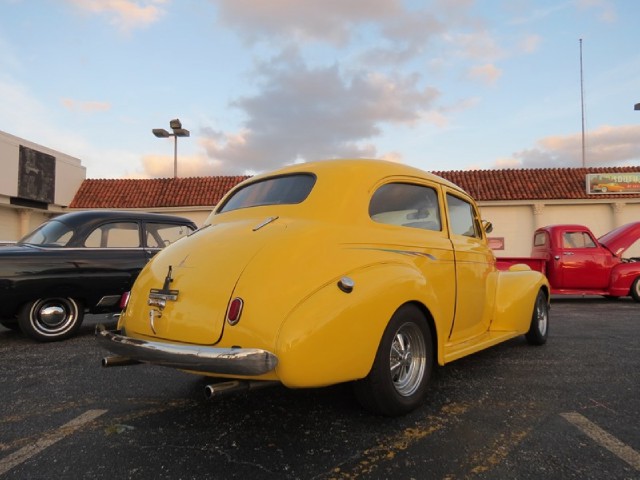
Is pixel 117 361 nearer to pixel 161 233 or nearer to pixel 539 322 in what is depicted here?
pixel 161 233

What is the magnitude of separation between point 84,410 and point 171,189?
19563mm

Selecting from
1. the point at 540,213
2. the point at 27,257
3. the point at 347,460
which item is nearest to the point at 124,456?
the point at 347,460

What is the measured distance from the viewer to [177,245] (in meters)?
3.50

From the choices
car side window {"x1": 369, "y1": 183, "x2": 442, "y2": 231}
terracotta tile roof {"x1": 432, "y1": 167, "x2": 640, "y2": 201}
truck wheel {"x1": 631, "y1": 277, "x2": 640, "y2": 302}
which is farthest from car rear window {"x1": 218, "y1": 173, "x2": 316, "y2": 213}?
terracotta tile roof {"x1": 432, "y1": 167, "x2": 640, "y2": 201}

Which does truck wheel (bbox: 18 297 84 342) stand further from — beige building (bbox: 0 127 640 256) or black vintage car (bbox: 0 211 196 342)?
beige building (bbox: 0 127 640 256)

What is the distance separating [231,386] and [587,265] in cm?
1012

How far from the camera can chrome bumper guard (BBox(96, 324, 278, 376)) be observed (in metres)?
2.43

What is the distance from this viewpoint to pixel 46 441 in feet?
9.14

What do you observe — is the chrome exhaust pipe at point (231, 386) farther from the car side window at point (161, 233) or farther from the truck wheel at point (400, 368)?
the car side window at point (161, 233)

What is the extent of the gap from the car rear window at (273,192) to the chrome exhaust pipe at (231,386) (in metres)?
1.40

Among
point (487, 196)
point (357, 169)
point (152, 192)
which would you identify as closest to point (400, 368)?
point (357, 169)

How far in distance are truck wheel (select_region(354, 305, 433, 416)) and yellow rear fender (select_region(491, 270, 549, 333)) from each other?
5.42 feet

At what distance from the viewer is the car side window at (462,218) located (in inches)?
170

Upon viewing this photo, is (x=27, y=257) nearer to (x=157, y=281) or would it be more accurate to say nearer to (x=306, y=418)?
(x=157, y=281)
